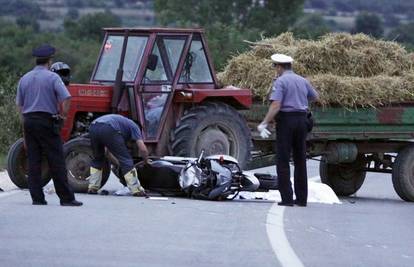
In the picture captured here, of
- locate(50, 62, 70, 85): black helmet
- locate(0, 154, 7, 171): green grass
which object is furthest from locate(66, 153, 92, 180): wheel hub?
locate(0, 154, 7, 171): green grass

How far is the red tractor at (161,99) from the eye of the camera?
61.2 feet

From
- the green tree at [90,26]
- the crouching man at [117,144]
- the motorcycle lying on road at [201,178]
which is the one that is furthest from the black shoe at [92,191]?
the green tree at [90,26]

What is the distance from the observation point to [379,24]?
112m

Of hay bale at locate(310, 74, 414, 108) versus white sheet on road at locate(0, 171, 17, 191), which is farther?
hay bale at locate(310, 74, 414, 108)

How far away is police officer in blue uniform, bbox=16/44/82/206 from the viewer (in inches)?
618

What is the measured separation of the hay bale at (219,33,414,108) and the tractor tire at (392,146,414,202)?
0.91m

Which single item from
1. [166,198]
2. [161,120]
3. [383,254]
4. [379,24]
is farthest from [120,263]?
[379,24]

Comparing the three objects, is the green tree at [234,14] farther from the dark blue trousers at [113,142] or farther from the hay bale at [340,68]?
the dark blue trousers at [113,142]

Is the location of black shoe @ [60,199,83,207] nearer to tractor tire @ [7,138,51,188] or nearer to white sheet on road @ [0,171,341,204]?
white sheet on road @ [0,171,341,204]

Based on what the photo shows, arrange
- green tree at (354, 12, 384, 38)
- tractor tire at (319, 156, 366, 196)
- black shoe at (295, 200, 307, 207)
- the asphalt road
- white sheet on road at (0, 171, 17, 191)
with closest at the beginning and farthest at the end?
the asphalt road
black shoe at (295, 200, 307, 207)
white sheet on road at (0, 171, 17, 191)
tractor tire at (319, 156, 366, 196)
green tree at (354, 12, 384, 38)

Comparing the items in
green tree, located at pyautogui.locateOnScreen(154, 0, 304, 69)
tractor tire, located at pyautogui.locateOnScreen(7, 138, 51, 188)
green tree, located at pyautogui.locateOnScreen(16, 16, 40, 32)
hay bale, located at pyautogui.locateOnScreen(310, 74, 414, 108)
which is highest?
hay bale, located at pyautogui.locateOnScreen(310, 74, 414, 108)

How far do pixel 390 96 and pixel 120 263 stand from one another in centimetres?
945

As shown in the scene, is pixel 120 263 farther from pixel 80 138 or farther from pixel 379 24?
pixel 379 24

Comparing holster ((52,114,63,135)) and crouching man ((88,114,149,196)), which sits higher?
holster ((52,114,63,135))
